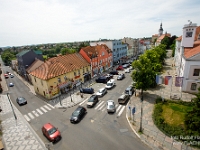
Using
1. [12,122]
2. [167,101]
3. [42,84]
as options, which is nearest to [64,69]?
[42,84]

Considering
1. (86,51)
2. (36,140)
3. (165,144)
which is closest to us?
(165,144)

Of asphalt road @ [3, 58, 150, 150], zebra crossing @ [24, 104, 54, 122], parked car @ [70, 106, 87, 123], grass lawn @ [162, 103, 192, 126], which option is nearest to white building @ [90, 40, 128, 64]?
grass lawn @ [162, 103, 192, 126]

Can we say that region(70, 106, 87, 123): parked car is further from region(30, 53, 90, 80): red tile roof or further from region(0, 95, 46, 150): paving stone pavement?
region(30, 53, 90, 80): red tile roof

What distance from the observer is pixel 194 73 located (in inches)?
999

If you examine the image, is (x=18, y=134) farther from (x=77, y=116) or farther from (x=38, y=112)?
(x=77, y=116)

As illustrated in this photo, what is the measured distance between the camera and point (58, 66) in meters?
32.8

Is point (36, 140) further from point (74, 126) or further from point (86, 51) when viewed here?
point (86, 51)

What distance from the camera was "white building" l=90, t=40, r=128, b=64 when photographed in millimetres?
59047

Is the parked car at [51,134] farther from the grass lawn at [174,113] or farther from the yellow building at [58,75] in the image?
the grass lawn at [174,113]

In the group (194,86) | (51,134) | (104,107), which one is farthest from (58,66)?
(194,86)

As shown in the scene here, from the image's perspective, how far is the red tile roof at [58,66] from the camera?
1179 inches

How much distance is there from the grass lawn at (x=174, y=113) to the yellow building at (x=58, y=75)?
24218 millimetres

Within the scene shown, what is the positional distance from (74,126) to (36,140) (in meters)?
5.50

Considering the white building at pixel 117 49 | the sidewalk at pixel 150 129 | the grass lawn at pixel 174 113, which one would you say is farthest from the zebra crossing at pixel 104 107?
the white building at pixel 117 49
